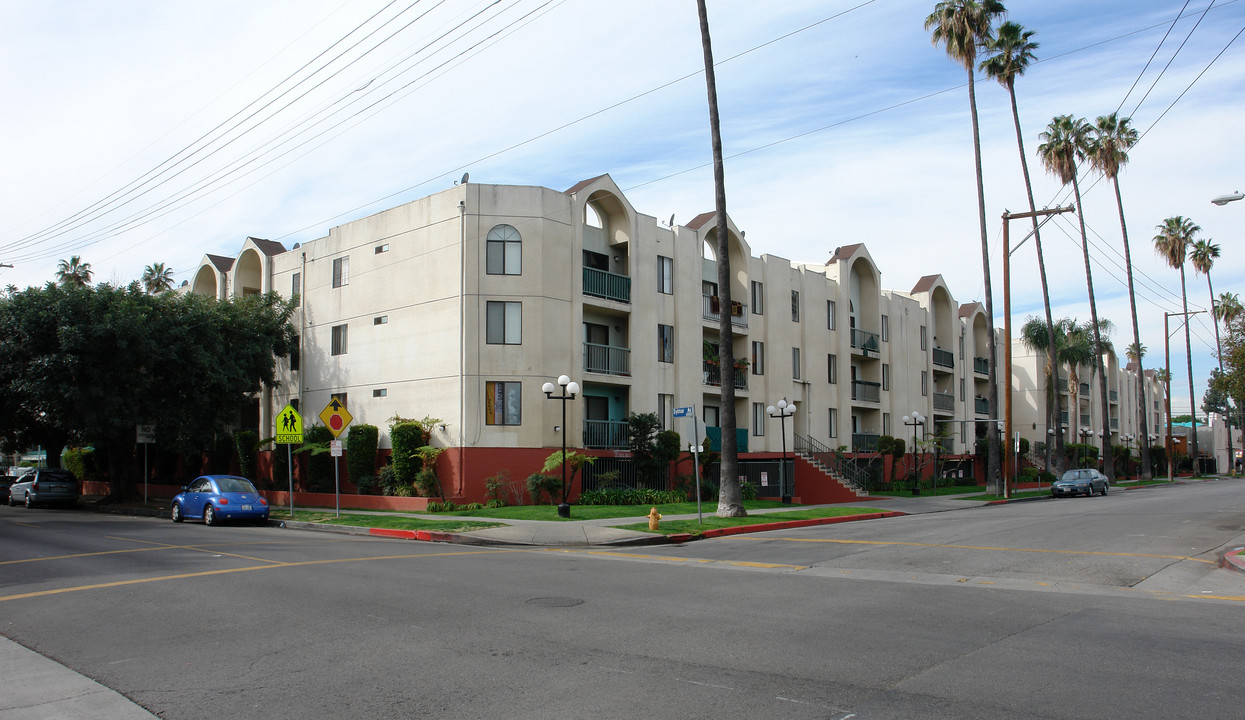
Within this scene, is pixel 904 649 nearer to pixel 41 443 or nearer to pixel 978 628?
pixel 978 628

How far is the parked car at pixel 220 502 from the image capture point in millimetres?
23891

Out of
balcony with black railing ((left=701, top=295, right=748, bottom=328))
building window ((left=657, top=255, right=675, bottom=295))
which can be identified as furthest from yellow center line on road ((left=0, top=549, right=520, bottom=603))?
balcony with black railing ((left=701, top=295, right=748, bottom=328))

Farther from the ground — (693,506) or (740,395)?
(740,395)

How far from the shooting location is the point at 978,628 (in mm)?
8906

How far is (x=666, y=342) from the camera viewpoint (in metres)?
33.9

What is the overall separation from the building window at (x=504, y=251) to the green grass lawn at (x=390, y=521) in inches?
355

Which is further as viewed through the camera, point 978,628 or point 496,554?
point 496,554

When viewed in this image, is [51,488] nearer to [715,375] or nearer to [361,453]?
[361,453]

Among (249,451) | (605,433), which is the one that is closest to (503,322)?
(605,433)

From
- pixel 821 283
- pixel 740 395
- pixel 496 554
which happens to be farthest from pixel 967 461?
pixel 496 554

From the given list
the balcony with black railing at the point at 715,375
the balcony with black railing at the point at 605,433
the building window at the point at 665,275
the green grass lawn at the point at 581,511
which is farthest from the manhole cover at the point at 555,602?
the balcony with black railing at the point at 715,375

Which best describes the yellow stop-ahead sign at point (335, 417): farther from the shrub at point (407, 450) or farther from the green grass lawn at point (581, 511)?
the shrub at point (407, 450)

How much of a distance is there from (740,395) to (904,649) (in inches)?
1149

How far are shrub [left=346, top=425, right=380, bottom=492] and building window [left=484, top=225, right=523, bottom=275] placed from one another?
7.59 metres
